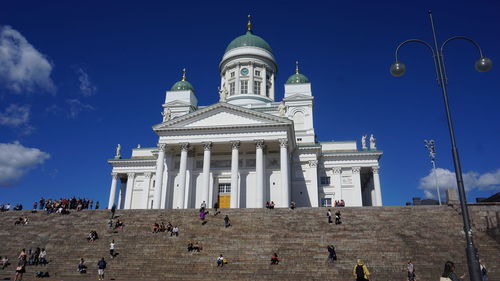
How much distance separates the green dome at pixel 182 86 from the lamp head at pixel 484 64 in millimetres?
44839

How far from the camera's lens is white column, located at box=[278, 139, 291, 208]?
1336 inches

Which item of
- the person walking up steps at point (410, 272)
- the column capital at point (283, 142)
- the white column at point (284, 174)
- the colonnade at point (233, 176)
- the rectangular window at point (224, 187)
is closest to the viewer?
the person walking up steps at point (410, 272)

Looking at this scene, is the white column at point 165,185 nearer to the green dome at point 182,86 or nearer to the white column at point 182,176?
the white column at point 182,176

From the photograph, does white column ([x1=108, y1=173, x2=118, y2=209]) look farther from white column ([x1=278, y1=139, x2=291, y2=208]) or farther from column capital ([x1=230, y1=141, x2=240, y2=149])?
white column ([x1=278, y1=139, x2=291, y2=208])

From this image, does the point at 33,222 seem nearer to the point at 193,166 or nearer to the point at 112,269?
the point at 112,269

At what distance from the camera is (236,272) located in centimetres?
1950

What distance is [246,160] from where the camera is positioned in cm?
3947

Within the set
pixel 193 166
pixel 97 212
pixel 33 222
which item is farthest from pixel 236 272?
pixel 193 166

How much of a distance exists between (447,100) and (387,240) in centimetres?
1270

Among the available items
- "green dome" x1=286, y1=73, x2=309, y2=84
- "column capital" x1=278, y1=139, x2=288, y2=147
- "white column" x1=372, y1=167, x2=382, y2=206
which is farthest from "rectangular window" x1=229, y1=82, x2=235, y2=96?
"white column" x1=372, y1=167, x2=382, y2=206

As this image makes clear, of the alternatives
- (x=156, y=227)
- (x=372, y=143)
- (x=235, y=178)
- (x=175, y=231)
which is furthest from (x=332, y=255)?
(x=372, y=143)

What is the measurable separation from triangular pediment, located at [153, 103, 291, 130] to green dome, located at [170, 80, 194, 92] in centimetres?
1706

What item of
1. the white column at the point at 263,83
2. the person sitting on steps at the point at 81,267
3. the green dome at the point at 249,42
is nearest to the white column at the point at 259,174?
the person sitting on steps at the point at 81,267

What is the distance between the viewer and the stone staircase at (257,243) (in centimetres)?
1955
